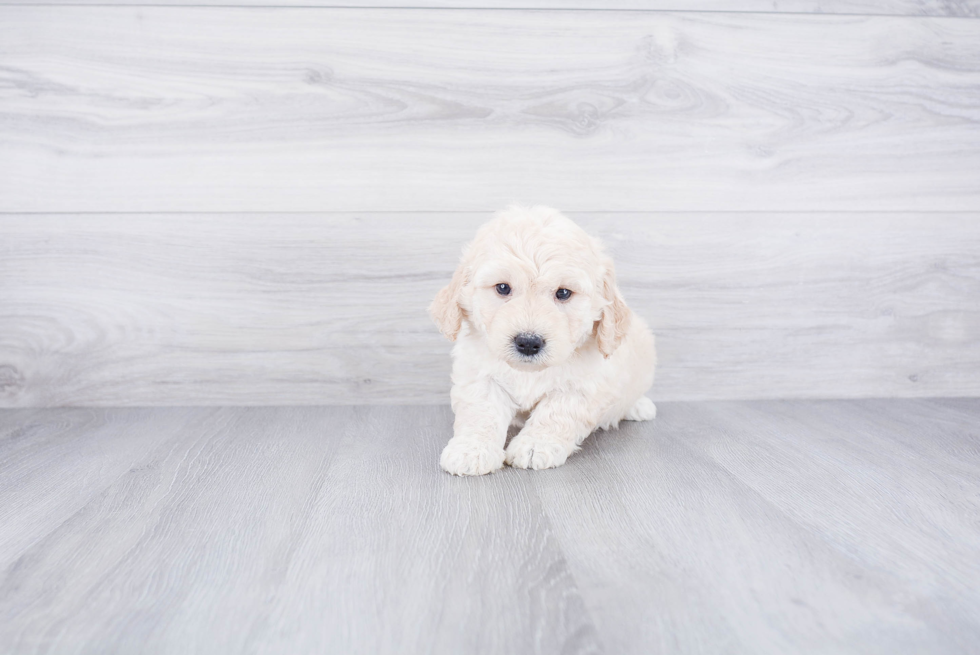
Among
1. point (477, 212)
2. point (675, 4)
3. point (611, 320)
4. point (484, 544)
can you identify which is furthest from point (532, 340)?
point (675, 4)

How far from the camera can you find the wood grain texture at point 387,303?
1.80m

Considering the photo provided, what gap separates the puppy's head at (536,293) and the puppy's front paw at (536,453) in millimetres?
156

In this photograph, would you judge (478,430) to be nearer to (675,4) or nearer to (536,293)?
(536,293)

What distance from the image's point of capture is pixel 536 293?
1.28m

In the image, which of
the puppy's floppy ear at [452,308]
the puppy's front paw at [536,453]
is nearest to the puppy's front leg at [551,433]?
the puppy's front paw at [536,453]

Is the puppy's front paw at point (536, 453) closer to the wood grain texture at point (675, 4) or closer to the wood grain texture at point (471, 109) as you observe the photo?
the wood grain texture at point (471, 109)

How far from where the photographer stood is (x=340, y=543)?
3.14ft

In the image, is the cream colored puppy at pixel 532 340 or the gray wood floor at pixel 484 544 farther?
the cream colored puppy at pixel 532 340

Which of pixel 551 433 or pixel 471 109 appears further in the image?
pixel 471 109

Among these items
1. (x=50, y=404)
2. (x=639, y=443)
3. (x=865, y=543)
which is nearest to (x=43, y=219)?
(x=50, y=404)

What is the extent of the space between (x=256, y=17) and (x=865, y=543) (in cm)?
179

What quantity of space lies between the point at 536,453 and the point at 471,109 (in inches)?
38.5

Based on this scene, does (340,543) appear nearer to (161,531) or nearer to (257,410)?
(161,531)

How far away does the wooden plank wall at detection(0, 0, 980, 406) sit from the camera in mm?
1764
